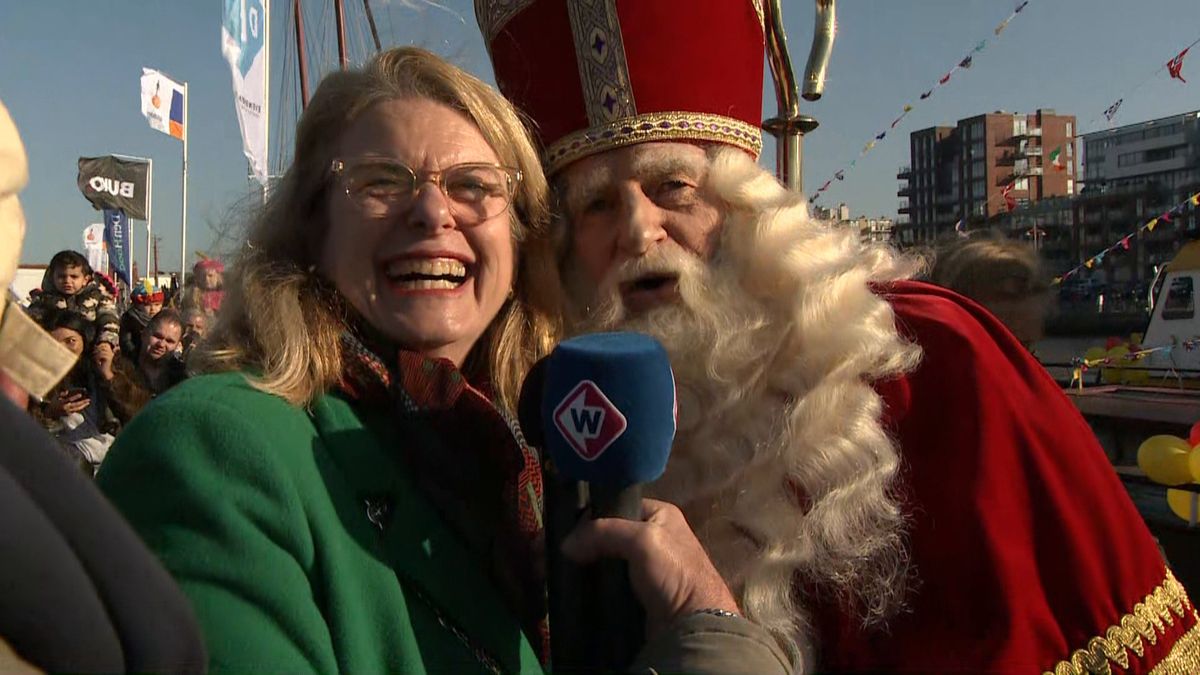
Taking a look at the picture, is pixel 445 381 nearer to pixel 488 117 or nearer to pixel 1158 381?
pixel 488 117

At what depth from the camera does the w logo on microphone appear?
118 centimetres

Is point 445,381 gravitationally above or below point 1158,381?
above

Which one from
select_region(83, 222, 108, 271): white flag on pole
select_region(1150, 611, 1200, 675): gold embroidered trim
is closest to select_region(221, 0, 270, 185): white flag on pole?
select_region(1150, 611, 1200, 675): gold embroidered trim

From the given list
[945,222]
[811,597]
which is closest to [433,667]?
Answer: [811,597]

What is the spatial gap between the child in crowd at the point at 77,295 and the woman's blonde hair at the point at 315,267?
3424mm

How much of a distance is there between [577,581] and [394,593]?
30 cm

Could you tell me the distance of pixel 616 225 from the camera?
79.7 inches

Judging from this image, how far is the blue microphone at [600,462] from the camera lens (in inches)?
47.3

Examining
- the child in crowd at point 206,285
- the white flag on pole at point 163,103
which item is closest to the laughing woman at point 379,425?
the child in crowd at point 206,285

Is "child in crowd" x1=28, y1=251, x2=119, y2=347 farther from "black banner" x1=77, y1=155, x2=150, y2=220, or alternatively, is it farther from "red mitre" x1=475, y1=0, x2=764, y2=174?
"black banner" x1=77, y1=155, x2=150, y2=220

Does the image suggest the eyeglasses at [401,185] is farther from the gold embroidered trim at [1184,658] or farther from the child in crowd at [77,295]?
the child in crowd at [77,295]

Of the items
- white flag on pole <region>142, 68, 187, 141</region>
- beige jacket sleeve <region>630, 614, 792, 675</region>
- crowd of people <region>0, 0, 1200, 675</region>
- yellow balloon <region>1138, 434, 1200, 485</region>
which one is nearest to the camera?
beige jacket sleeve <region>630, 614, 792, 675</region>

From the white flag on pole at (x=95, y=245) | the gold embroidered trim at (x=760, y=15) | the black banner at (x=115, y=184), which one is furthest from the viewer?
the white flag on pole at (x=95, y=245)

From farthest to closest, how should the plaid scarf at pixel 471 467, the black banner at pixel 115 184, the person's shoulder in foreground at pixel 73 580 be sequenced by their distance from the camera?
1. the black banner at pixel 115 184
2. the plaid scarf at pixel 471 467
3. the person's shoulder in foreground at pixel 73 580
